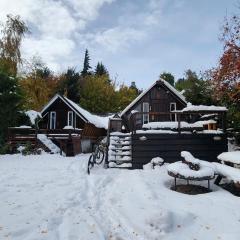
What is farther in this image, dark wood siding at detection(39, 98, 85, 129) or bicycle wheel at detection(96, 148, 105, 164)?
dark wood siding at detection(39, 98, 85, 129)

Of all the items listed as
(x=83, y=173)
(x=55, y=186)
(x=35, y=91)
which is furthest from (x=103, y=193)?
(x=35, y=91)

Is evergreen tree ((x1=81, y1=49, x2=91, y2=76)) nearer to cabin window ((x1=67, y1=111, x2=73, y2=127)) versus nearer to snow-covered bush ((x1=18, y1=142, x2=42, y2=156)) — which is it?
cabin window ((x1=67, y1=111, x2=73, y2=127))

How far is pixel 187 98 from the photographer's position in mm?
29188

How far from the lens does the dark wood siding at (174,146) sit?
49.0 ft

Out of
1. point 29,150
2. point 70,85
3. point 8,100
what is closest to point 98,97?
point 70,85

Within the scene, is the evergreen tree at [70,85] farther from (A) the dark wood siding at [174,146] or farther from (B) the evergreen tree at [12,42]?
(A) the dark wood siding at [174,146]

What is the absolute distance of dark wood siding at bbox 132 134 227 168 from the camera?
14922 mm

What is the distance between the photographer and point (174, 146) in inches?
591

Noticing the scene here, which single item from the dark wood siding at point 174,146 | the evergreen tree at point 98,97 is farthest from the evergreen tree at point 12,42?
the evergreen tree at point 98,97

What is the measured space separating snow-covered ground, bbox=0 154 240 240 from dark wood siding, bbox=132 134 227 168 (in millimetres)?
3564

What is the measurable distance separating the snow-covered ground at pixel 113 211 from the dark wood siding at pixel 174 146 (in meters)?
3.56

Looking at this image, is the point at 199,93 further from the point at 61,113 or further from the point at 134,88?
the point at 134,88

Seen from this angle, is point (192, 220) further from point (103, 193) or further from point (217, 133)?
point (217, 133)

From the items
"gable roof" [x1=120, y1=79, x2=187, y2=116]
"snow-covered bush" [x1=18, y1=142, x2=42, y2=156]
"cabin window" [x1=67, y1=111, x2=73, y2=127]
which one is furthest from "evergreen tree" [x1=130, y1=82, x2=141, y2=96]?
"snow-covered bush" [x1=18, y1=142, x2=42, y2=156]
